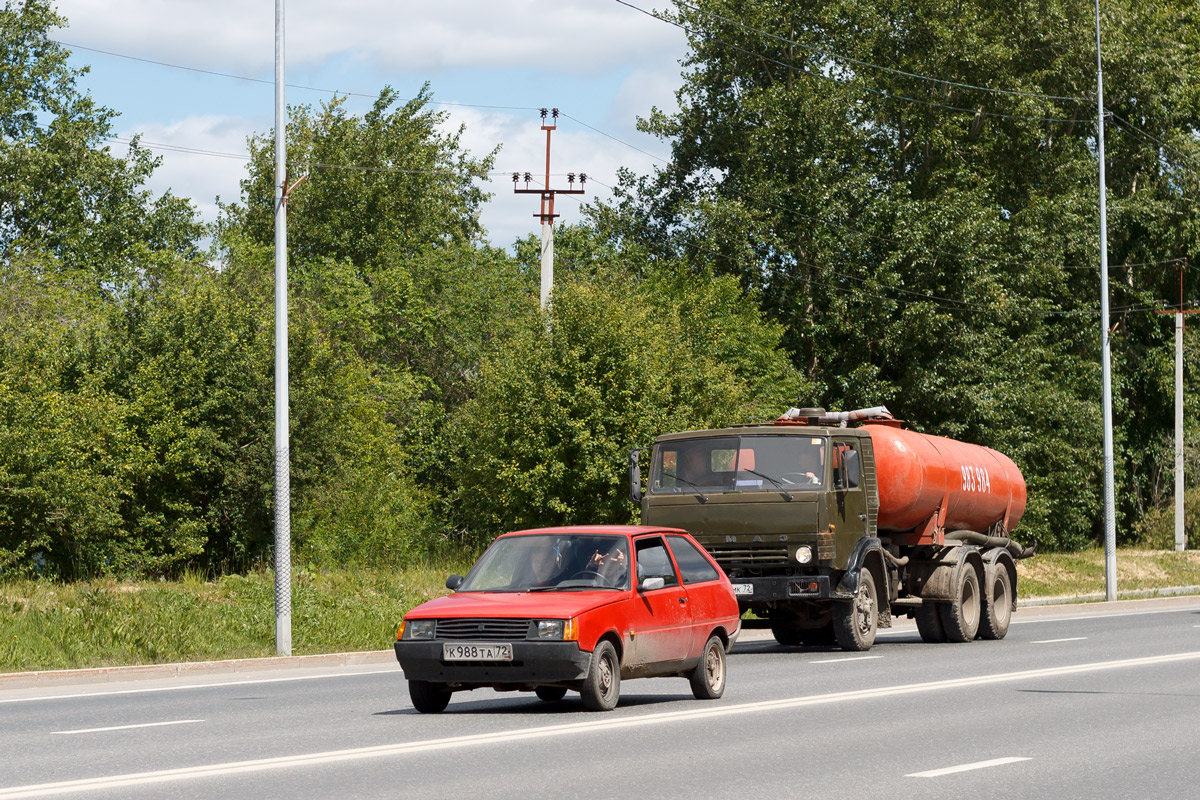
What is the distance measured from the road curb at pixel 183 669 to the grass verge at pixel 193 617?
0.44 m

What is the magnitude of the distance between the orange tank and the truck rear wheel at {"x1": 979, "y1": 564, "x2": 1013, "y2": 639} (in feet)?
2.98

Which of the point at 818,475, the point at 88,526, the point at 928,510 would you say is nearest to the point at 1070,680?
the point at 818,475

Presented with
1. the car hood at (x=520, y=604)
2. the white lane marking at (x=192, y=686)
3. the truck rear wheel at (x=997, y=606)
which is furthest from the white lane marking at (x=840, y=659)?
the car hood at (x=520, y=604)

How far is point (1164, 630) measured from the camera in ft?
81.7

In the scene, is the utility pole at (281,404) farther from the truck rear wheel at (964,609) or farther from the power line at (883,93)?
the power line at (883,93)

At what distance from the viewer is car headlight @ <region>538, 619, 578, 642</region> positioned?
1227cm

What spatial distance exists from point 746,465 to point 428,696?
7900 mm

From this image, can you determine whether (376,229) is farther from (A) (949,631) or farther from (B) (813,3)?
(A) (949,631)

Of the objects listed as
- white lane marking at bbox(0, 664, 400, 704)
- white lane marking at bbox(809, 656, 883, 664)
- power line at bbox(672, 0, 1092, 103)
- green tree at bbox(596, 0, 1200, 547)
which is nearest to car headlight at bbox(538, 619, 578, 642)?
white lane marking at bbox(0, 664, 400, 704)

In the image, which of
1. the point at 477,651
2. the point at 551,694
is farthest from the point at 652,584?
the point at 477,651

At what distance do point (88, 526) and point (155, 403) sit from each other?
166 inches

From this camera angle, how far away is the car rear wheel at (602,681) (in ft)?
41.4

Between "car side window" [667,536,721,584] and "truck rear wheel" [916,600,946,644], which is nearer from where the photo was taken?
"car side window" [667,536,721,584]

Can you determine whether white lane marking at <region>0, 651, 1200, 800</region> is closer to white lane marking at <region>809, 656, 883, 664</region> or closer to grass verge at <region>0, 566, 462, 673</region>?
white lane marking at <region>809, 656, 883, 664</region>
